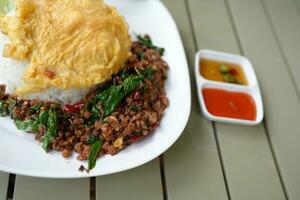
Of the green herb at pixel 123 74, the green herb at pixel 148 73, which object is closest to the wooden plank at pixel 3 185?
Result: the green herb at pixel 123 74

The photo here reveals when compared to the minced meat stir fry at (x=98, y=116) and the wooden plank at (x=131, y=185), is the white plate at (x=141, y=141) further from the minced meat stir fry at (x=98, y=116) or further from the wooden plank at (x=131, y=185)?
the wooden plank at (x=131, y=185)

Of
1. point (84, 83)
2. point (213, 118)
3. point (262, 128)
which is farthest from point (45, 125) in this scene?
point (262, 128)

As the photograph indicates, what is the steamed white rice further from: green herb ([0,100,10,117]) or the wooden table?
the wooden table

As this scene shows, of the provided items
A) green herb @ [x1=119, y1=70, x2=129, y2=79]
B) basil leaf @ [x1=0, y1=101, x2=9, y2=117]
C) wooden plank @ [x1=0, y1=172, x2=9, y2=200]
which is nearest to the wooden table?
wooden plank @ [x1=0, y1=172, x2=9, y2=200]

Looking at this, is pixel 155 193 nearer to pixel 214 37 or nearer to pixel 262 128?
pixel 262 128

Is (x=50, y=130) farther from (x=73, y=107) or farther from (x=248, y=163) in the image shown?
(x=248, y=163)
